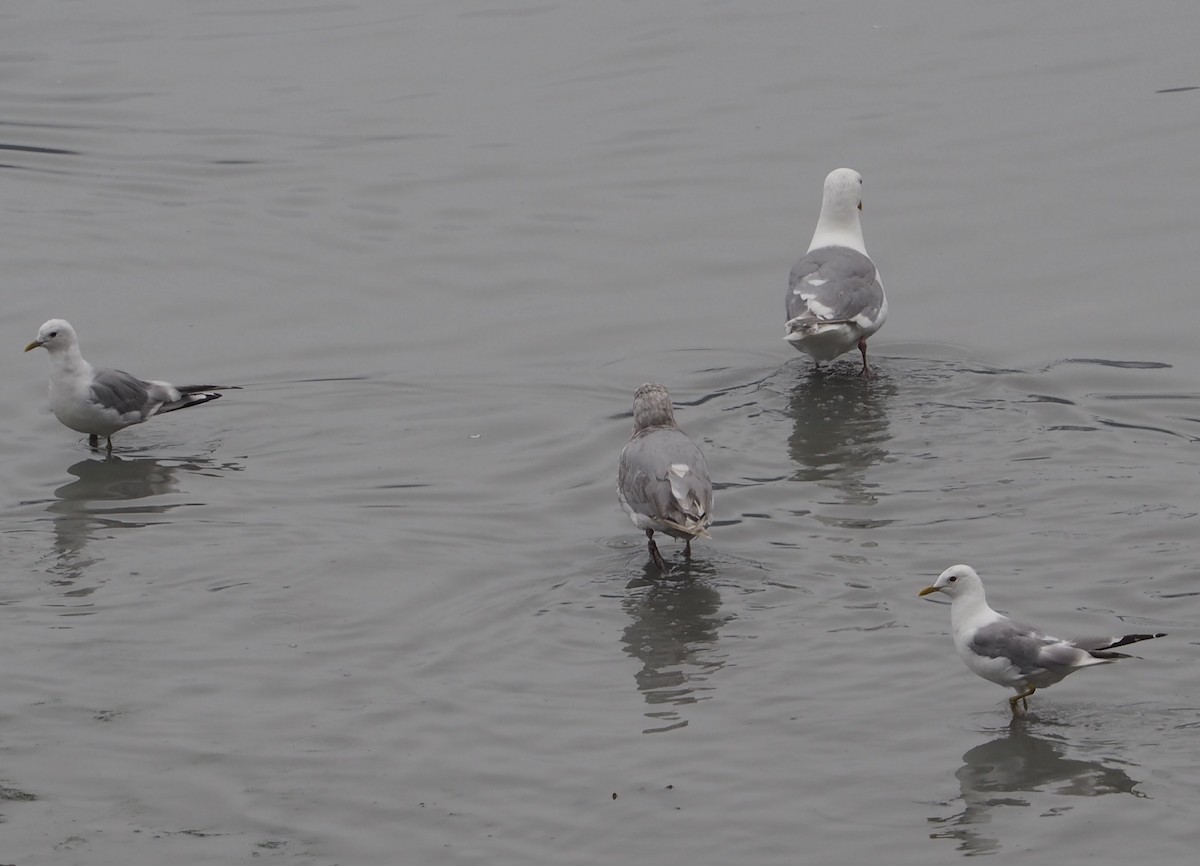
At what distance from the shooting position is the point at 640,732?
7.99 meters

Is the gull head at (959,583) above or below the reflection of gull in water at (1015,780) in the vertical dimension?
above

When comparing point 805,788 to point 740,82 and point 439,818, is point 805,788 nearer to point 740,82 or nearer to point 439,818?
point 439,818

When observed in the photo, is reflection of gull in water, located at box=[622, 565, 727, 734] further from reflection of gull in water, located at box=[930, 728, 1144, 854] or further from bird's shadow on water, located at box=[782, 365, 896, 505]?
bird's shadow on water, located at box=[782, 365, 896, 505]

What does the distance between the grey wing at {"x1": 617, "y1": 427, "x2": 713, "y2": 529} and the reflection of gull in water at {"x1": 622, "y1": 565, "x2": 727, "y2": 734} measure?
40 centimetres

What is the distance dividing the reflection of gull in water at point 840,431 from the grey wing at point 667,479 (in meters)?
1.18

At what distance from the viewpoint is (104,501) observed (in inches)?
446

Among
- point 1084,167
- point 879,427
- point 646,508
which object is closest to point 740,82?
point 1084,167

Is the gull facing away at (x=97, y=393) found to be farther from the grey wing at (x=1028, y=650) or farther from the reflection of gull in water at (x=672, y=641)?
the grey wing at (x=1028, y=650)

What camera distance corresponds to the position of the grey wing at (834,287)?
12.9 meters

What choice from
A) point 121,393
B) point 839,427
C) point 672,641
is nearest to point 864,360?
point 839,427

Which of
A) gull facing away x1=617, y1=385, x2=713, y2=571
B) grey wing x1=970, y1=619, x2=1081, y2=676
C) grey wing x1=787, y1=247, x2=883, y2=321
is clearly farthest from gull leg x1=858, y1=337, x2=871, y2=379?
grey wing x1=970, y1=619, x2=1081, y2=676

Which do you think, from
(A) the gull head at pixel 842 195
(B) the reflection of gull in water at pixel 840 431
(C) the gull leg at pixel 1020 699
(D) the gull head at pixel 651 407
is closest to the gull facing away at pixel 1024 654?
(C) the gull leg at pixel 1020 699

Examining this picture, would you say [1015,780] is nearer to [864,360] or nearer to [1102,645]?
[1102,645]

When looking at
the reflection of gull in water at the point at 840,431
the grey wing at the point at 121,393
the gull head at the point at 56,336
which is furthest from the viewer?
the gull head at the point at 56,336
